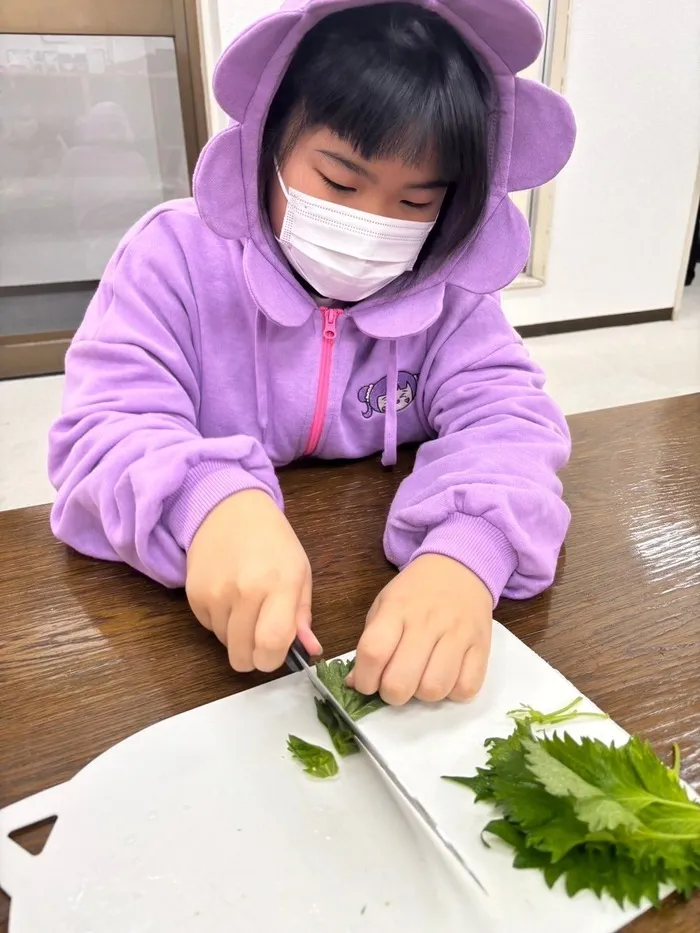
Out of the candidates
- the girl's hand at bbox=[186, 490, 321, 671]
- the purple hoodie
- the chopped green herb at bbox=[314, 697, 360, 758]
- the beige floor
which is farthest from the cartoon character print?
the beige floor

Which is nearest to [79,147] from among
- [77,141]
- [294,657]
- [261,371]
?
[77,141]

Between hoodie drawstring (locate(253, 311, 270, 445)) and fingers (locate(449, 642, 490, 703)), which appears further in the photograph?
hoodie drawstring (locate(253, 311, 270, 445))

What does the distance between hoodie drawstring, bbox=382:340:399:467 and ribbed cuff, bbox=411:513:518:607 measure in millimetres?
199

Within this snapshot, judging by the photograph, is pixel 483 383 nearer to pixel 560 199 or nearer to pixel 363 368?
pixel 363 368

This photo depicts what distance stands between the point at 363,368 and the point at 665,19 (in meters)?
2.31

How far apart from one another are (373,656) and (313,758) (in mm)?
67

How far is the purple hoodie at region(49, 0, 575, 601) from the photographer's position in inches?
21.0

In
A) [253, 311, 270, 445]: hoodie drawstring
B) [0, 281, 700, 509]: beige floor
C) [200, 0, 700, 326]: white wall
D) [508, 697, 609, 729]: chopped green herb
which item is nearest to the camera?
[508, 697, 609, 729]: chopped green herb

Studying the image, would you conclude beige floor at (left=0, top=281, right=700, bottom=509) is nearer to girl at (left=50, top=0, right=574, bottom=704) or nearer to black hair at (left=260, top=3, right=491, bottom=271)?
girl at (left=50, top=0, right=574, bottom=704)

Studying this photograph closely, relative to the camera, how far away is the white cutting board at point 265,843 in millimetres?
324

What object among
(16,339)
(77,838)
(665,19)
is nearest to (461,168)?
(77,838)

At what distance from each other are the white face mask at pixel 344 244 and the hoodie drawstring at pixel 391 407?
2.8 inches

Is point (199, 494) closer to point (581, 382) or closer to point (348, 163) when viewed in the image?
point (348, 163)

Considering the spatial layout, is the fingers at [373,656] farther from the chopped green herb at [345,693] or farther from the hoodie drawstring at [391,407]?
the hoodie drawstring at [391,407]
